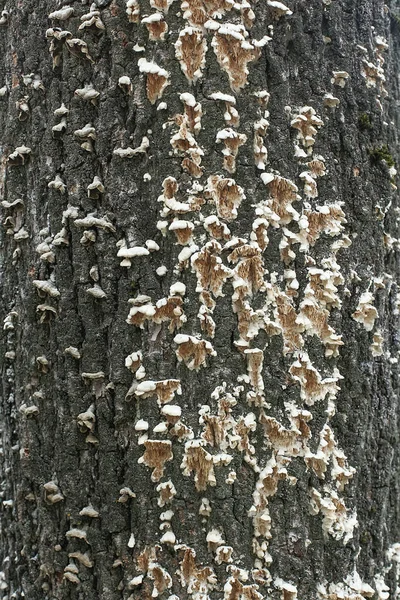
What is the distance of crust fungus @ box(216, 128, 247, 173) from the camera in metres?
1.61

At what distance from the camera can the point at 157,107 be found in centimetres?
163

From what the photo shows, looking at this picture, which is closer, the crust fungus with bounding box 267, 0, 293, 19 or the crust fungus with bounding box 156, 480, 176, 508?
the crust fungus with bounding box 156, 480, 176, 508

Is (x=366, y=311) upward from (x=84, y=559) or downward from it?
upward

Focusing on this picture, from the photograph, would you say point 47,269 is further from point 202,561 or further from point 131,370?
point 202,561

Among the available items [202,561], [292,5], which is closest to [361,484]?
[202,561]

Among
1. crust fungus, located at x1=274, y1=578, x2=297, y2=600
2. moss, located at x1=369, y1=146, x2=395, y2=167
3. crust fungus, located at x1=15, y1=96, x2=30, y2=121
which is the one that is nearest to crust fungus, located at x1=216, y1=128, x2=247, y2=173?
moss, located at x1=369, y1=146, x2=395, y2=167

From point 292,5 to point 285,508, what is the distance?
150 centimetres

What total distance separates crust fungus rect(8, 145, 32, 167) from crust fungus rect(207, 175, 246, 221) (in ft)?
2.00

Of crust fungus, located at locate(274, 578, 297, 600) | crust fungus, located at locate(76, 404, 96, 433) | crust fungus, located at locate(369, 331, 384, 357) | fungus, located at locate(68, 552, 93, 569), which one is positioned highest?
crust fungus, located at locate(369, 331, 384, 357)

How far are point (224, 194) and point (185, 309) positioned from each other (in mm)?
343

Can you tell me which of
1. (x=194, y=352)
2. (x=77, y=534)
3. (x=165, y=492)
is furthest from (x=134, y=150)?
(x=77, y=534)

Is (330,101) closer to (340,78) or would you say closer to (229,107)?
(340,78)

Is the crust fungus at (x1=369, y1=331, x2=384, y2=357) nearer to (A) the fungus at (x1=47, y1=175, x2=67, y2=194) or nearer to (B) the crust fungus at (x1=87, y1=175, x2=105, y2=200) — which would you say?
(B) the crust fungus at (x1=87, y1=175, x2=105, y2=200)

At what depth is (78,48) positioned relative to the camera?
1679mm
